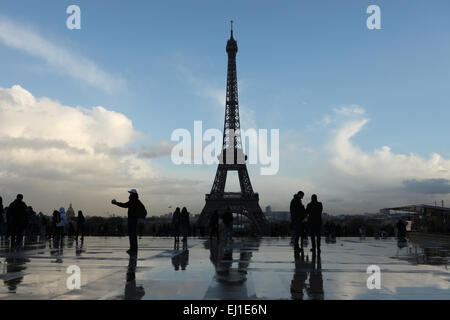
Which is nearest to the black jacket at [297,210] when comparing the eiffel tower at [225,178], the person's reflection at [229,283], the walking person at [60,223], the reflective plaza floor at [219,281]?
the reflective plaza floor at [219,281]

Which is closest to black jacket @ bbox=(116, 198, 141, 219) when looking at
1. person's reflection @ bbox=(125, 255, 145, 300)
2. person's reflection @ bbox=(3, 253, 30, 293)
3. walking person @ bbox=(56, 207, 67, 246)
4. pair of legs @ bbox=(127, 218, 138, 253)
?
pair of legs @ bbox=(127, 218, 138, 253)

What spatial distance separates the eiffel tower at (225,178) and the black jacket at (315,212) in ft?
180

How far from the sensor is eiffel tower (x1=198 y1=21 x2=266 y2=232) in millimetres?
69938

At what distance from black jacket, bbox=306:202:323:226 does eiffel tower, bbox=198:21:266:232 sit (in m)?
54.9

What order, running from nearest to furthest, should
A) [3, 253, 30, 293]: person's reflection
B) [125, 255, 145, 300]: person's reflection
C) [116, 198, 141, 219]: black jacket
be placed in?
[125, 255, 145, 300]: person's reflection → [3, 253, 30, 293]: person's reflection → [116, 198, 141, 219]: black jacket

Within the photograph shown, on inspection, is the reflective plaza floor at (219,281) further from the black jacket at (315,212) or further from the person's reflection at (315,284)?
the black jacket at (315,212)

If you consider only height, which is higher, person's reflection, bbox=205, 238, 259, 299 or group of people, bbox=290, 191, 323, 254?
group of people, bbox=290, 191, 323, 254

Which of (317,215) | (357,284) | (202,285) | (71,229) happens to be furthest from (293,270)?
(71,229)

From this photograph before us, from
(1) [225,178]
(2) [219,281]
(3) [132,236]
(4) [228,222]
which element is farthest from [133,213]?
(1) [225,178]

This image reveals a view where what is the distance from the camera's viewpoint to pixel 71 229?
93.1ft

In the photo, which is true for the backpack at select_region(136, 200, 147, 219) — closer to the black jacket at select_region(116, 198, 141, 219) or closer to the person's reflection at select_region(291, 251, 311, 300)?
the black jacket at select_region(116, 198, 141, 219)
